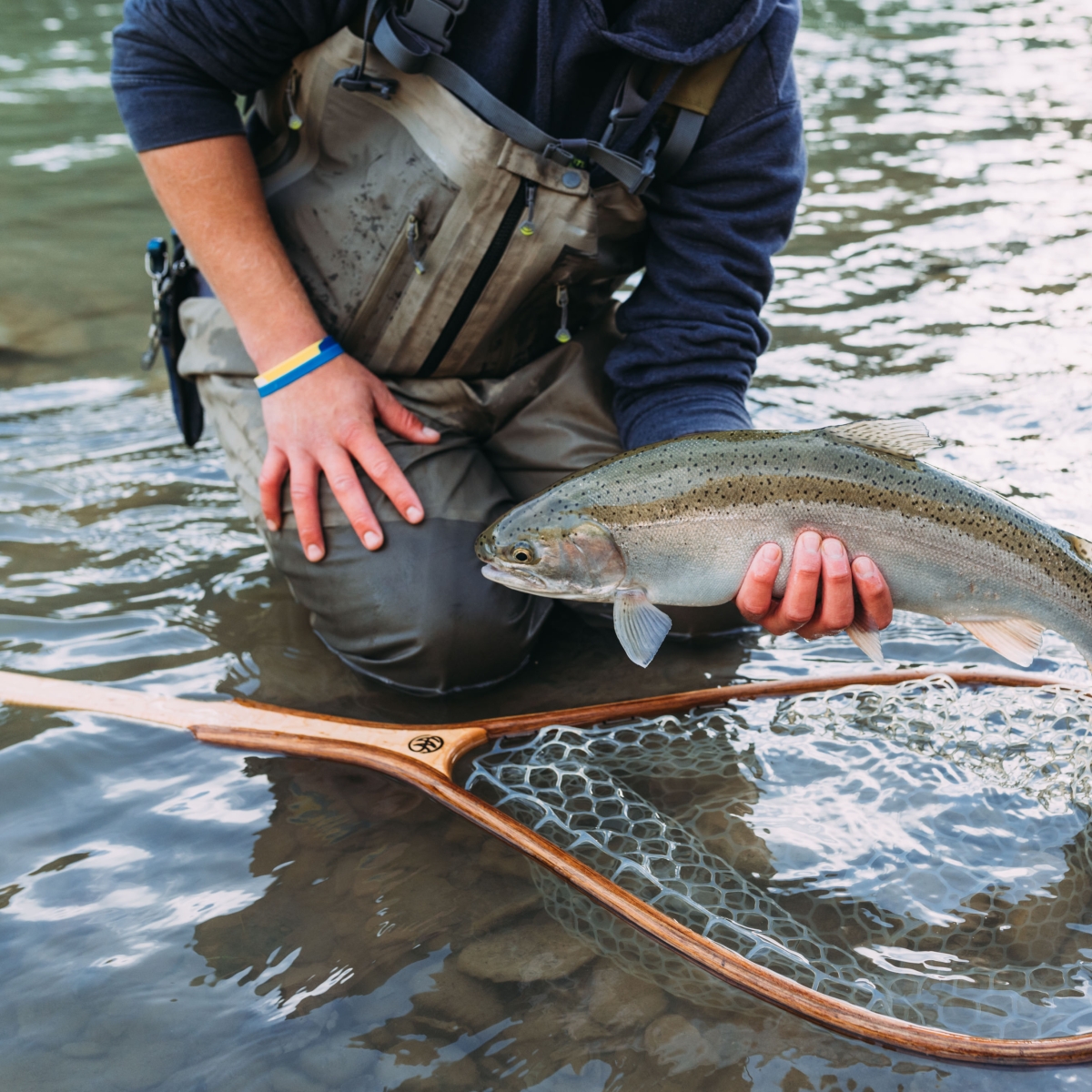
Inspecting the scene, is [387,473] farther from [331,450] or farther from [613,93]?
[613,93]

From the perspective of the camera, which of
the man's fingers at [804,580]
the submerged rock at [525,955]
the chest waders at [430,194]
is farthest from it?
the chest waders at [430,194]

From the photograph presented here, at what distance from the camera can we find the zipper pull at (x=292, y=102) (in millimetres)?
2387

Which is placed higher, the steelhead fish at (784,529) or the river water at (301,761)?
the steelhead fish at (784,529)

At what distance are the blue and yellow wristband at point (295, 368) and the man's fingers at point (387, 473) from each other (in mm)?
185

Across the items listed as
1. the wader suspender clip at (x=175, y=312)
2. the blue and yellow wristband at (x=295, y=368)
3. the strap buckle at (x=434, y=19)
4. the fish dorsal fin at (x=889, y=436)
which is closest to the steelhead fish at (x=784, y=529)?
the fish dorsal fin at (x=889, y=436)

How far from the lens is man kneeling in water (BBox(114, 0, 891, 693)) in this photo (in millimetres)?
2225

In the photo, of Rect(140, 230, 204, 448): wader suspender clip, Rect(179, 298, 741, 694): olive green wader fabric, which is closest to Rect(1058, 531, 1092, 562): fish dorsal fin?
Rect(179, 298, 741, 694): olive green wader fabric

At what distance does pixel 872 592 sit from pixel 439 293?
3.65 feet

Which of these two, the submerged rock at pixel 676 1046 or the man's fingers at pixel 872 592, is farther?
the man's fingers at pixel 872 592

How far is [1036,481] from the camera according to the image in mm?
3176

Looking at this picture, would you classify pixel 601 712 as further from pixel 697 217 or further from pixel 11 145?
pixel 11 145

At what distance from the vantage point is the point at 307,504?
2.41 m

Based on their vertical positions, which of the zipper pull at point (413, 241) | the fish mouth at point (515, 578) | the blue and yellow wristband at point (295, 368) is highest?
the zipper pull at point (413, 241)

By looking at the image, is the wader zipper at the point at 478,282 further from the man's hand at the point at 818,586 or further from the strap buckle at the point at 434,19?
the man's hand at the point at 818,586
